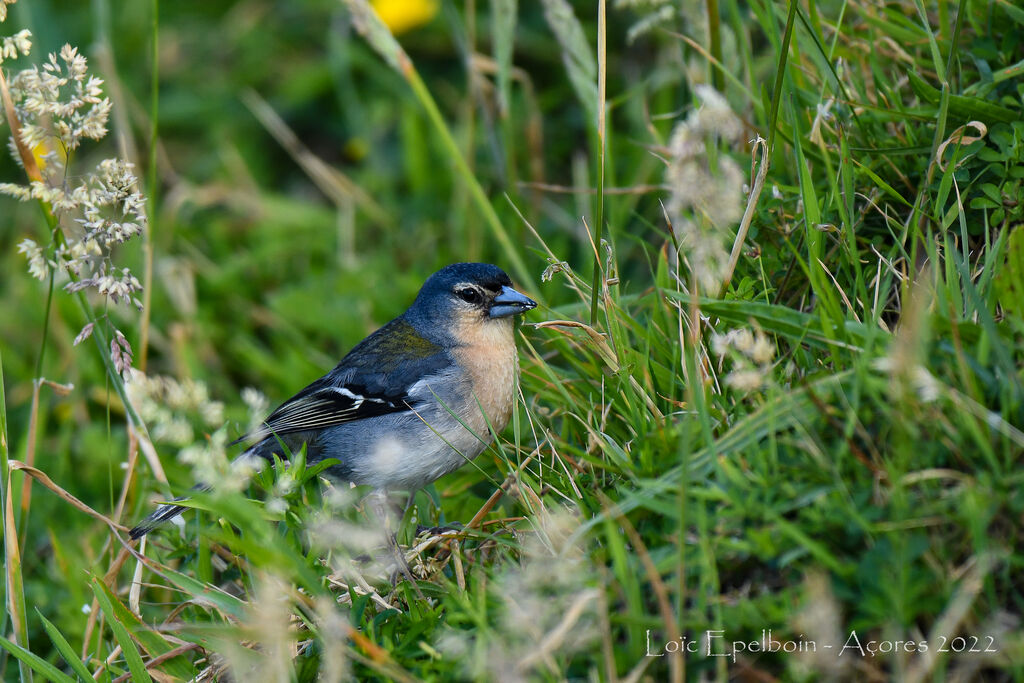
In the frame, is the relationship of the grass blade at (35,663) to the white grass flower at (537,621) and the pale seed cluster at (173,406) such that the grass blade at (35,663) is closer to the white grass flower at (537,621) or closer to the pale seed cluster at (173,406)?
the pale seed cluster at (173,406)

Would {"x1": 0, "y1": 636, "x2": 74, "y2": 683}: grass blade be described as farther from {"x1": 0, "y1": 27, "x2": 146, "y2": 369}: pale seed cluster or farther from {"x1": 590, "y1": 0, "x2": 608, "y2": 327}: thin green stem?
{"x1": 590, "y1": 0, "x2": 608, "y2": 327}: thin green stem

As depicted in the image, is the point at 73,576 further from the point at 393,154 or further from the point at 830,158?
the point at 393,154

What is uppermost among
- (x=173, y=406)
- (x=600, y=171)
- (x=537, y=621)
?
(x=600, y=171)

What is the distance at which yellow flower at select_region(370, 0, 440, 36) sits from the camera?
6723mm

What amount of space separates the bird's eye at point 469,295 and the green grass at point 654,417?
228 millimetres

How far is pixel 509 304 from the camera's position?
13.2 feet

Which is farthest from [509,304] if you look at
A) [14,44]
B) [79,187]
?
[14,44]

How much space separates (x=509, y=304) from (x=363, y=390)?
69 centimetres

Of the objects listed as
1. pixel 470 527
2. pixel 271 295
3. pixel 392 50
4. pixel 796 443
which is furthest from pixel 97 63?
pixel 796 443

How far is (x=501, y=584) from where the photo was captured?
8.13 feet

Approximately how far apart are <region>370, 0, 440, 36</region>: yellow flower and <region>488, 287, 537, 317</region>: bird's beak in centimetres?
330

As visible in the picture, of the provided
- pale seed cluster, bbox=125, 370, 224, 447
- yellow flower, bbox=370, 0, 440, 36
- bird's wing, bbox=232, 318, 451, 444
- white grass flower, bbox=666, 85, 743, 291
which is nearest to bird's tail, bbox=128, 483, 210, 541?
bird's wing, bbox=232, 318, 451, 444

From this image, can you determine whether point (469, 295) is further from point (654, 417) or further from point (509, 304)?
point (654, 417)

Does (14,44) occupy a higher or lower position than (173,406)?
higher
